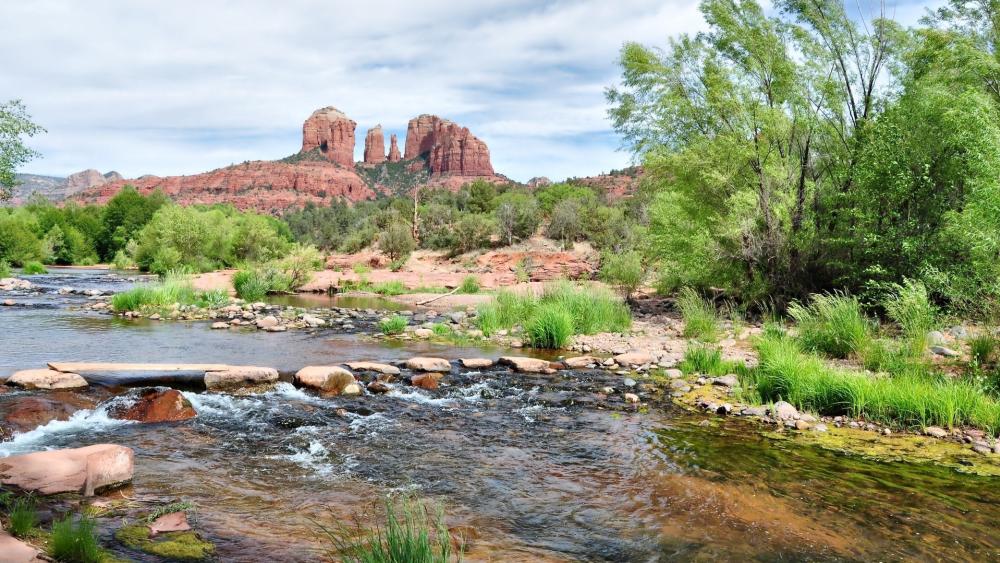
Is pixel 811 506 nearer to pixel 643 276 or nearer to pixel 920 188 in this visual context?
pixel 920 188

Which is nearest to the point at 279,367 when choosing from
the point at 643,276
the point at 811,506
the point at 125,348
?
the point at 125,348

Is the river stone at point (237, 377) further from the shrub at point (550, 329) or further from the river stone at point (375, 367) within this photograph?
the shrub at point (550, 329)

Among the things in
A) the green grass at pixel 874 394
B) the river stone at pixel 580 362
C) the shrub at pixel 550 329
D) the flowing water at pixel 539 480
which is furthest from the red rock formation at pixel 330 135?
the green grass at pixel 874 394

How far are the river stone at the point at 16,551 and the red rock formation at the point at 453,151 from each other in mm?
173044

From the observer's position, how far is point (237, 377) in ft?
33.3

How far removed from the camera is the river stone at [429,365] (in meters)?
11.9

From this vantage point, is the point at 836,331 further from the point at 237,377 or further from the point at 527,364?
the point at 237,377

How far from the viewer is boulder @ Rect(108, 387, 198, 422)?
315 inches

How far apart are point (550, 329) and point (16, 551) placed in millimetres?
11998

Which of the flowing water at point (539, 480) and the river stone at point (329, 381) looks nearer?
the flowing water at point (539, 480)

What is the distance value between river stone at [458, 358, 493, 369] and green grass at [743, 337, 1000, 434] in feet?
16.9

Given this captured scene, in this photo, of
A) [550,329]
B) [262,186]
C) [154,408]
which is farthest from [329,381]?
[262,186]

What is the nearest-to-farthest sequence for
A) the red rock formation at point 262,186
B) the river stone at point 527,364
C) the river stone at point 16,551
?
the river stone at point 16,551
the river stone at point 527,364
the red rock formation at point 262,186

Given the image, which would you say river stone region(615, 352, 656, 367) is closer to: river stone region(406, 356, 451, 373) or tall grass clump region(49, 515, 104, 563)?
river stone region(406, 356, 451, 373)
